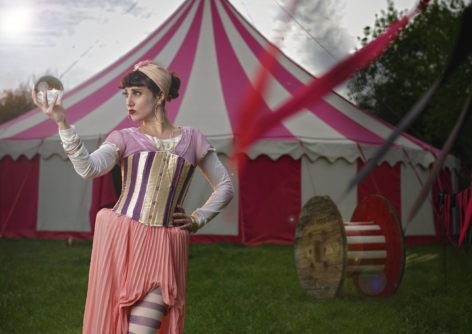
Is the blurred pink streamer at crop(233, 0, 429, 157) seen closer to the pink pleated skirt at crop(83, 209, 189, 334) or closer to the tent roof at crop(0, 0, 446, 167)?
the pink pleated skirt at crop(83, 209, 189, 334)

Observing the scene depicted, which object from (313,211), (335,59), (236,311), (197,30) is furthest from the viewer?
(197,30)

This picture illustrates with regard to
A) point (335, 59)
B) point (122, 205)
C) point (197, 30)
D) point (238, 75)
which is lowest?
point (335, 59)

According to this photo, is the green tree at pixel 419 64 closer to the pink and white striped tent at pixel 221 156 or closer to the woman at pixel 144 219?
the woman at pixel 144 219

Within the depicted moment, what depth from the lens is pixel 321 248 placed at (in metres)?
4.06

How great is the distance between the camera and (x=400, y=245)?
12.5ft

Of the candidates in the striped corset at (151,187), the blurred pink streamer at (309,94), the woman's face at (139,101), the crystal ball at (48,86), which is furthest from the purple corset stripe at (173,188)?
the blurred pink streamer at (309,94)

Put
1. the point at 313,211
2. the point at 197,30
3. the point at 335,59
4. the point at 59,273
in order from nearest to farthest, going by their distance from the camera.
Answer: the point at 335,59, the point at 313,211, the point at 59,273, the point at 197,30

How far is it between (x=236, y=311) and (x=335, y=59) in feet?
11.5

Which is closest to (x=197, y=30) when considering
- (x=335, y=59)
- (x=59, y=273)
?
(x=59, y=273)

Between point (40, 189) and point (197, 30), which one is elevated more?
point (197, 30)

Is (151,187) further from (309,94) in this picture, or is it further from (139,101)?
(309,94)

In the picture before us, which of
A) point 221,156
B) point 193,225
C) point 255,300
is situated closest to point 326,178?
point 221,156

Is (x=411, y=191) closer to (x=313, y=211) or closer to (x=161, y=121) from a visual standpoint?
(x=313, y=211)

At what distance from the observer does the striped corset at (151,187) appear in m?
1.78
